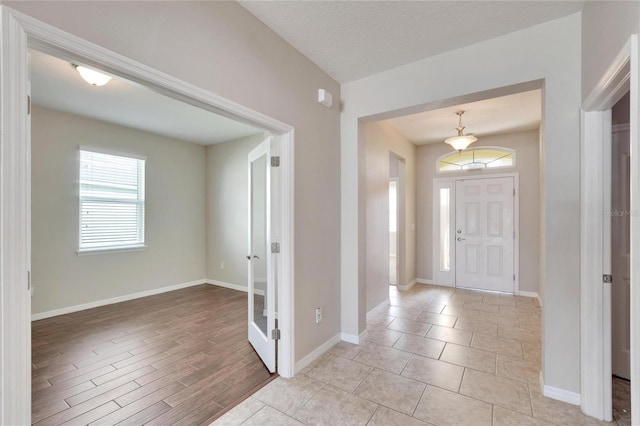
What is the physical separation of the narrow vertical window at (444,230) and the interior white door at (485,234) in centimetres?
17

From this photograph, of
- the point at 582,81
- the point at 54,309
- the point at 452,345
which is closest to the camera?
the point at 582,81

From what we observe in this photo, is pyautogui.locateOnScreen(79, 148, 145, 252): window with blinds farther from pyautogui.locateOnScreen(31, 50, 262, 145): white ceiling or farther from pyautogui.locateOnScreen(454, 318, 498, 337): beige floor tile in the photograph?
pyautogui.locateOnScreen(454, 318, 498, 337): beige floor tile

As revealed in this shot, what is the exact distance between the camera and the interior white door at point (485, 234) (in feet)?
16.4

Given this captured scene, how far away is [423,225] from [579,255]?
3.77 m

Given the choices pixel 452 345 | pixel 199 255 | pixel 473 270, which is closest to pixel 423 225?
pixel 473 270

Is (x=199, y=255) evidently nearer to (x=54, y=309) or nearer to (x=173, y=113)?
(x=54, y=309)

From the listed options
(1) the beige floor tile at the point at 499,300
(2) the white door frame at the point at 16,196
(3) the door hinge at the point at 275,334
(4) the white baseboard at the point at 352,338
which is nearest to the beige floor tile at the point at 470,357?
(4) the white baseboard at the point at 352,338

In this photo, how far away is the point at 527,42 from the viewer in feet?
7.36

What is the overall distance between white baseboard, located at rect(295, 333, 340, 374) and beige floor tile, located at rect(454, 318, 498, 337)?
1.60 meters

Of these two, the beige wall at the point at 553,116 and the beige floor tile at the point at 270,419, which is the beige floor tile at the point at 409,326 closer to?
the beige wall at the point at 553,116

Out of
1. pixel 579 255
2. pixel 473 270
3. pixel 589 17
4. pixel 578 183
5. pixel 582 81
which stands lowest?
pixel 473 270

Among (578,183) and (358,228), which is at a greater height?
(578,183)

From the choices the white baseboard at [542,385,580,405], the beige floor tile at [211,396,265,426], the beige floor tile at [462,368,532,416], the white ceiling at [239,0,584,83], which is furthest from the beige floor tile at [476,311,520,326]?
the white ceiling at [239,0,584,83]

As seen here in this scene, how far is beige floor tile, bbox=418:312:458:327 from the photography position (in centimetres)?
362
